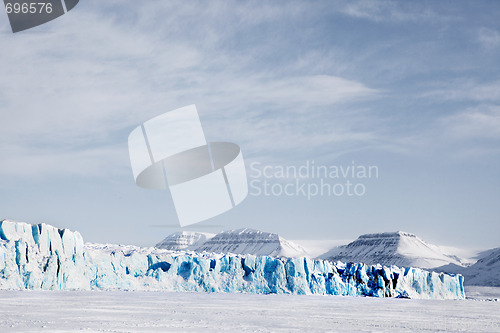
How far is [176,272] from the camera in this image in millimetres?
51156

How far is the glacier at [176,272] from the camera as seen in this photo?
4231 centimetres

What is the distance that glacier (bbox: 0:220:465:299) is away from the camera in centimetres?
4231

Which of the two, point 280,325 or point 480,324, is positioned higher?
point 280,325

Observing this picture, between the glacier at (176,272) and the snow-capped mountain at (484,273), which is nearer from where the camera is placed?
the glacier at (176,272)

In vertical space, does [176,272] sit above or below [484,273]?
above

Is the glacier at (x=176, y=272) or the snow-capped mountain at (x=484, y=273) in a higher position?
the glacier at (x=176, y=272)

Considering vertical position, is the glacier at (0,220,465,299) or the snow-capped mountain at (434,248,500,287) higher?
the glacier at (0,220,465,299)

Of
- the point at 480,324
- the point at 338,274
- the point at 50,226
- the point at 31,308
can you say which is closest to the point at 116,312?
the point at 31,308

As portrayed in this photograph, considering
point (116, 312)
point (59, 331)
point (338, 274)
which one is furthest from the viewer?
point (338, 274)

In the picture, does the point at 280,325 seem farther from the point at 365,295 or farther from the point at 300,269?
the point at 365,295

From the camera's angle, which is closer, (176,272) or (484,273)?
(176,272)

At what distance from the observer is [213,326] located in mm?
19375

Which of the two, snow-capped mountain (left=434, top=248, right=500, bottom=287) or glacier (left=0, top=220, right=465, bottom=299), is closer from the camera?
glacier (left=0, top=220, right=465, bottom=299)

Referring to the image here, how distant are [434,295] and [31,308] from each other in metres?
52.0
